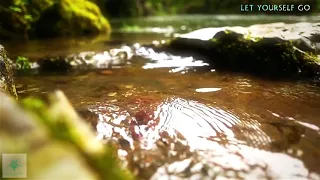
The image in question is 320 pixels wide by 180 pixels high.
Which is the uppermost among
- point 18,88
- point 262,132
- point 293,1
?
point 293,1

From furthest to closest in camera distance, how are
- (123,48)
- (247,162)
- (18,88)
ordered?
(123,48) → (18,88) → (247,162)

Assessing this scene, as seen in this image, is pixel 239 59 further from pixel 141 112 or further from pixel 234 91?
pixel 141 112

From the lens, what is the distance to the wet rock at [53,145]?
162 centimetres

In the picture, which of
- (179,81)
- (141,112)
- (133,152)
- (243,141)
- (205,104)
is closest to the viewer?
(133,152)

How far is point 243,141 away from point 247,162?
1.37 ft

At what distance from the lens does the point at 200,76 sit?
5848 mm

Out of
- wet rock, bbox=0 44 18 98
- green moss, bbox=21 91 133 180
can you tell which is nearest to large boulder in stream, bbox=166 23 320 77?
wet rock, bbox=0 44 18 98

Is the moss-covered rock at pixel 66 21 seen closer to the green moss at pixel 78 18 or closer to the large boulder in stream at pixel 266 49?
the green moss at pixel 78 18

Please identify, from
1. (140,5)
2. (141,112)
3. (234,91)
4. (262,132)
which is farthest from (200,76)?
(140,5)

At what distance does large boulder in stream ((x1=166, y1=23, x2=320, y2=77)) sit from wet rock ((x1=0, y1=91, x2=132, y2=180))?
15.8 ft

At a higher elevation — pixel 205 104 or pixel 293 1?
pixel 293 1

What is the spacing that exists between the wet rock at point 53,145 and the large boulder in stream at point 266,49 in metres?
4.81

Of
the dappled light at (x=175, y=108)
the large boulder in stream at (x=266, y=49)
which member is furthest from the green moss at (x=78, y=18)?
the large boulder in stream at (x=266, y=49)

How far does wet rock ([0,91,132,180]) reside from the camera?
1.62 m
